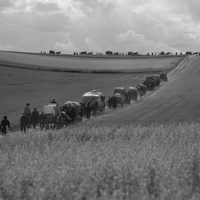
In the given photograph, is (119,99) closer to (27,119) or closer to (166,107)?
(166,107)

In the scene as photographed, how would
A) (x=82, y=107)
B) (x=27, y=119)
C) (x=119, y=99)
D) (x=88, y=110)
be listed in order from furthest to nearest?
1. (x=119, y=99)
2. (x=82, y=107)
3. (x=88, y=110)
4. (x=27, y=119)

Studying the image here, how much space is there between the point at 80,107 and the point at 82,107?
0.70 meters

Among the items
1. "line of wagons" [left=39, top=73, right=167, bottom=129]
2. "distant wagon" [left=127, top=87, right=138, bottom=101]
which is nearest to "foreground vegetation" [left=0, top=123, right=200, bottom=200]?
"line of wagons" [left=39, top=73, right=167, bottom=129]

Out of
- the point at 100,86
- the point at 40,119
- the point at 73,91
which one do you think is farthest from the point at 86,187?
the point at 100,86

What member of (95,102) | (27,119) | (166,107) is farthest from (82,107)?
(166,107)

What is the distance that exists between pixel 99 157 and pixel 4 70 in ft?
260

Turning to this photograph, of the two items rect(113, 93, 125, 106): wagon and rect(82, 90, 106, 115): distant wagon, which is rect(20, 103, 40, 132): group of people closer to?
rect(82, 90, 106, 115): distant wagon

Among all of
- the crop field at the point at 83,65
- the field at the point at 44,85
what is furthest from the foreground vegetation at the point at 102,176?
the crop field at the point at 83,65

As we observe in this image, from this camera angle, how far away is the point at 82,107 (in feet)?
148

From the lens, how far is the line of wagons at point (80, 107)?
3771cm

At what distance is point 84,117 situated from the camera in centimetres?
4588

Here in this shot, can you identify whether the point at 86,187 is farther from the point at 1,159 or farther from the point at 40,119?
the point at 40,119

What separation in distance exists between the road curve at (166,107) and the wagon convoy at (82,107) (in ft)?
3.52

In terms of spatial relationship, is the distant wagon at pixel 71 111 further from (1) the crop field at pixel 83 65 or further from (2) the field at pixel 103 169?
(1) the crop field at pixel 83 65
